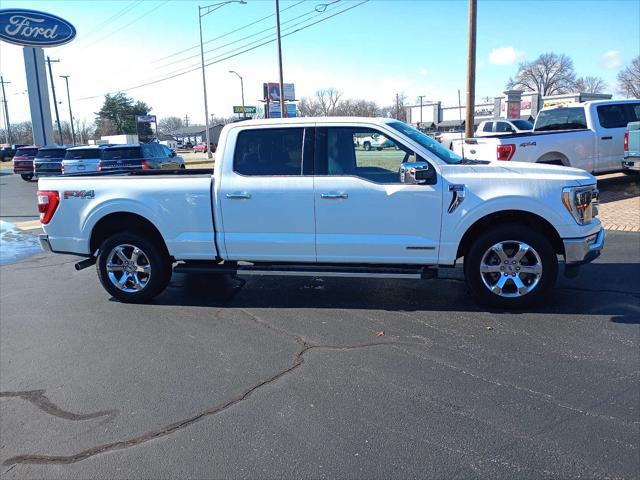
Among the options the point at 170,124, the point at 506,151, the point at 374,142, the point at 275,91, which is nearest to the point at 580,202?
the point at 374,142

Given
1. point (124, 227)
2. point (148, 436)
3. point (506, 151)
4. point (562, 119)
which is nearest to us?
point (148, 436)

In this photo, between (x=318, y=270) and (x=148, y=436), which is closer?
(x=148, y=436)

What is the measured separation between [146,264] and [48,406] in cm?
241

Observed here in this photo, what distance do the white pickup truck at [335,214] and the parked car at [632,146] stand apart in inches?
Answer: 284

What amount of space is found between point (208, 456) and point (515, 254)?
141 inches

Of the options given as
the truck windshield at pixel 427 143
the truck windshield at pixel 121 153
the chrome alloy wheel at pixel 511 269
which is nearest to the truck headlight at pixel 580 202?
the chrome alloy wheel at pixel 511 269

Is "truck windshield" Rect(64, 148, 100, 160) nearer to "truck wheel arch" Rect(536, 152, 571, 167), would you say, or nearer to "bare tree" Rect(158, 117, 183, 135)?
"truck wheel arch" Rect(536, 152, 571, 167)

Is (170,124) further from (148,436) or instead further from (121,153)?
(148,436)

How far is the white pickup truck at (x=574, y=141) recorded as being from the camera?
10.8 meters

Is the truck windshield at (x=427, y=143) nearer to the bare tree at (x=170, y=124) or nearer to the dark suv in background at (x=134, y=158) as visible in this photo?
the dark suv in background at (x=134, y=158)

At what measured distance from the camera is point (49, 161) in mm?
23422

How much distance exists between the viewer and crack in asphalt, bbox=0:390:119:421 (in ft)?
11.8

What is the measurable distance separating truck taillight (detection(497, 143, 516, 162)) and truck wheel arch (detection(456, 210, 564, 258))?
5.62 meters

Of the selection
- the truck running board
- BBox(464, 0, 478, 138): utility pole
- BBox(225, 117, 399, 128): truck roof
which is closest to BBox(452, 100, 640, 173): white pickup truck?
BBox(464, 0, 478, 138): utility pole
